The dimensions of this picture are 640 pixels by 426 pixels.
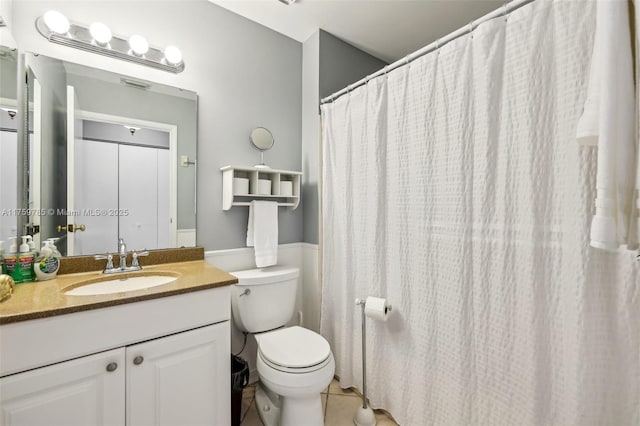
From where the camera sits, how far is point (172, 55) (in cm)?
160

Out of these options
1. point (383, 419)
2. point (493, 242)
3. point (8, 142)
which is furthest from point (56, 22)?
point (383, 419)

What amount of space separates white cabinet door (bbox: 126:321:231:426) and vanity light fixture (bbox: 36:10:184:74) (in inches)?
56.8

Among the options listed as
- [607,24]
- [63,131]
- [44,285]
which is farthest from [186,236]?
[607,24]

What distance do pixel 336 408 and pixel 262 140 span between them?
5.77 feet

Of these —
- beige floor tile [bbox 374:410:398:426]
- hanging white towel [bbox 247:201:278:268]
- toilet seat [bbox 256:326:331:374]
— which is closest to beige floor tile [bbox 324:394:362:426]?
beige floor tile [bbox 374:410:398:426]

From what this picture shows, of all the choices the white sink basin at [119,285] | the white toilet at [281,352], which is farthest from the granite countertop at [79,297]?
the white toilet at [281,352]

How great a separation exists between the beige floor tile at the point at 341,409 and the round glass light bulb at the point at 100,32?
2.32 metres

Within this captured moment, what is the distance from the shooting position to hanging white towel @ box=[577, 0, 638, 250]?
700 millimetres

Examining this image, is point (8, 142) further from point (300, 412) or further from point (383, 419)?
point (383, 419)

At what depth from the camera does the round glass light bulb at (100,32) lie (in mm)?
1393

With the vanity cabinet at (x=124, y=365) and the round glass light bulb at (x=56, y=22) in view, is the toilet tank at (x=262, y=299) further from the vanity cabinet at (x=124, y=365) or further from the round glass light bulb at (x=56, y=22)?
the round glass light bulb at (x=56, y=22)

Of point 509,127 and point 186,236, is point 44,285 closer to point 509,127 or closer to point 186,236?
point 186,236

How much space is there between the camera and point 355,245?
174cm

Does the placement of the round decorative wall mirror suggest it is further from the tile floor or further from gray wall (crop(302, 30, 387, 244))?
the tile floor
